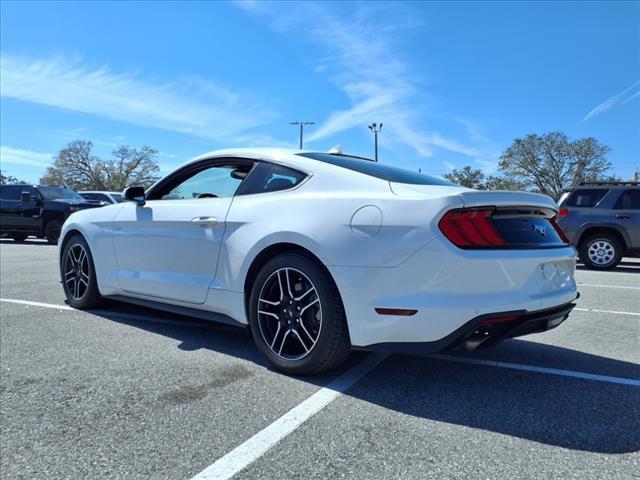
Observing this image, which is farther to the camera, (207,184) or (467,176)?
(467,176)

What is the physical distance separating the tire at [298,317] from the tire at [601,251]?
31.3 feet

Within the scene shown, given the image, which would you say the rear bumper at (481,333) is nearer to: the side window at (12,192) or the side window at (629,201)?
the side window at (629,201)

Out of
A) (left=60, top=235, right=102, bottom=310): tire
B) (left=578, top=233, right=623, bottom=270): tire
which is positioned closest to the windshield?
(left=60, top=235, right=102, bottom=310): tire

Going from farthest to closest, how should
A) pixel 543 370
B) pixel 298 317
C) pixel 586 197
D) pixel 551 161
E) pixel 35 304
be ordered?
pixel 551 161
pixel 586 197
pixel 35 304
pixel 543 370
pixel 298 317

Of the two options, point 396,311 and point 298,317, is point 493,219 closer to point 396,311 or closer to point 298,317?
point 396,311

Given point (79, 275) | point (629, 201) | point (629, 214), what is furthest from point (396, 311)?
point (629, 201)

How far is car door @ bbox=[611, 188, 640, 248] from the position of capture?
10.4 meters

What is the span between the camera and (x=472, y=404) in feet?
9.14

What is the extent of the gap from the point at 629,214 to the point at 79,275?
10.5 metres

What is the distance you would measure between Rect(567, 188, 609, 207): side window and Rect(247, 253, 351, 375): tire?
974cm

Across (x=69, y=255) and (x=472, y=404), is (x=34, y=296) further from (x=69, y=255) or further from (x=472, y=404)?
(x=472, y=404)

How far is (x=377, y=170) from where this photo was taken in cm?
352

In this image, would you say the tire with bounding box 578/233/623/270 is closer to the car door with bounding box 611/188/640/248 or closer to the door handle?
the car door with bounding box 611/188/640/248

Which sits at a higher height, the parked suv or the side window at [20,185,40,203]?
the side window at [20,185,40,203]
